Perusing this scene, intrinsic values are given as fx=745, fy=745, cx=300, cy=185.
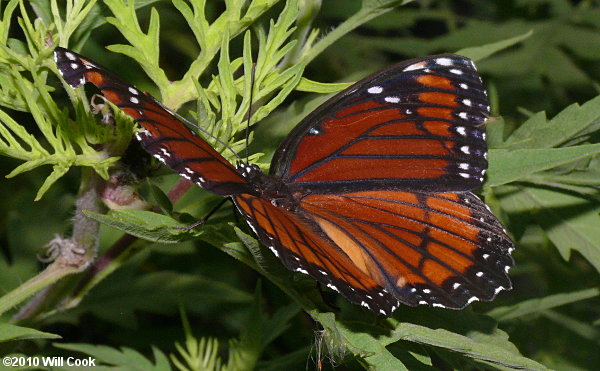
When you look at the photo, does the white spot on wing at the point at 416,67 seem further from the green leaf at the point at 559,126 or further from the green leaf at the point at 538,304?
the green leaf at the point at 538,304

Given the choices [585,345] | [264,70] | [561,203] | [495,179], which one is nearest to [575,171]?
[561,203]

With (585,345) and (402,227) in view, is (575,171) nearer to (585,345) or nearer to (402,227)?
(402,227)

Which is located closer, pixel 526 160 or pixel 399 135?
pixel 526 160

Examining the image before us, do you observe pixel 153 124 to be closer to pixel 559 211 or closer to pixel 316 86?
pixel 316 86

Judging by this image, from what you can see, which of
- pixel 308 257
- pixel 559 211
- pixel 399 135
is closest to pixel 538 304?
pixel 559 211

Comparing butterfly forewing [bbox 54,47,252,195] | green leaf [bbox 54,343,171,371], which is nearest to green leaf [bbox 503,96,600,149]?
butterfly forewing [bbox 54,47,252,195]
